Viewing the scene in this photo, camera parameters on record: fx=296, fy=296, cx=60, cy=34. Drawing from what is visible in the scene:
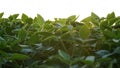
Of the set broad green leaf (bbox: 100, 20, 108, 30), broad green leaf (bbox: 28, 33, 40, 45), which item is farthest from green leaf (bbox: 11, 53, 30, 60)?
broad green leaf (bbox: 100, 20, 108, 30)

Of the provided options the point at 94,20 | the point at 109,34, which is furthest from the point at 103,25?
the point at 109,34

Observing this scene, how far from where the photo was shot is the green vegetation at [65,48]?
1238mm

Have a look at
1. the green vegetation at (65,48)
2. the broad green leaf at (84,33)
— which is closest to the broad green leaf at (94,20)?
the green vegetation at (65,48)

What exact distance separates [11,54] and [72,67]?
29 cm

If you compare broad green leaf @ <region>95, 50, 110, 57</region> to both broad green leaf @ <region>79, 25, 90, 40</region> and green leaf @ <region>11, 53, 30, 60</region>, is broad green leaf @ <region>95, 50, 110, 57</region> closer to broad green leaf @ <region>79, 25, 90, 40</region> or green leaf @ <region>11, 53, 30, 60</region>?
broad green leaf @ <region>79, 25, 90, 40</region>

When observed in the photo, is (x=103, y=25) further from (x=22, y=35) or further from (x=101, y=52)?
(x=22, y=35)

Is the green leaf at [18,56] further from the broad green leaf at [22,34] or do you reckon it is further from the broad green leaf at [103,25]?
the broad green leaf at [103,25]

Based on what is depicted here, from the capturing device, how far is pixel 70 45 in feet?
4.56

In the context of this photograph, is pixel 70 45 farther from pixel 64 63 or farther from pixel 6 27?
pixel 6 27

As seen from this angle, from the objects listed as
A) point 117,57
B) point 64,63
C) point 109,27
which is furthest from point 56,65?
point 109,27

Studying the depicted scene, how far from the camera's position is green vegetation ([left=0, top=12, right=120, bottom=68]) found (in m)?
1.24

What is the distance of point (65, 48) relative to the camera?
138cm

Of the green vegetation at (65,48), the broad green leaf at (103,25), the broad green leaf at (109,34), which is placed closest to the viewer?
the green vegetation at (65,48)

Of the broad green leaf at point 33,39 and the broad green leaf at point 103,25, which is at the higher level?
the broad green leaf at point 103,25
